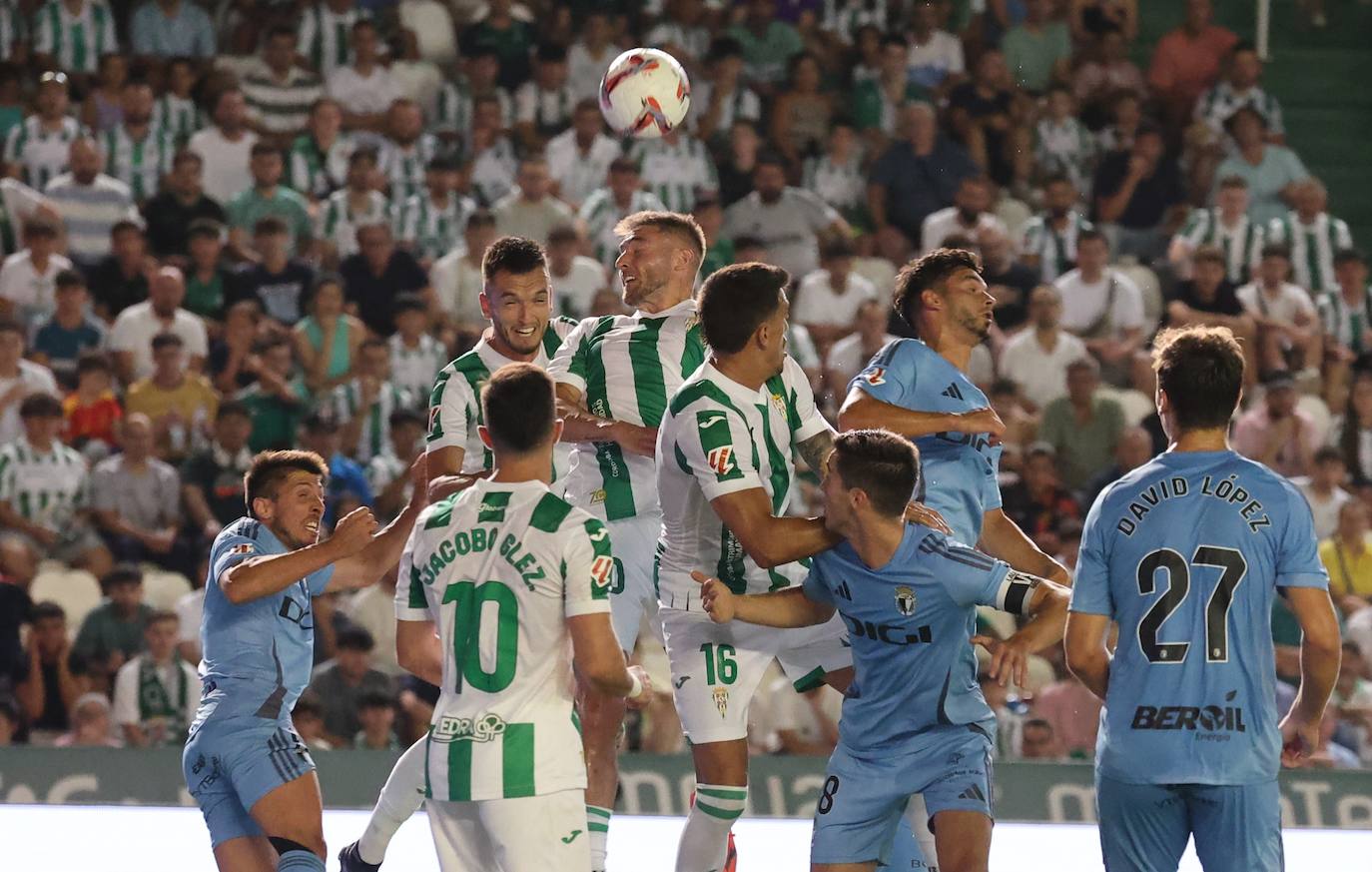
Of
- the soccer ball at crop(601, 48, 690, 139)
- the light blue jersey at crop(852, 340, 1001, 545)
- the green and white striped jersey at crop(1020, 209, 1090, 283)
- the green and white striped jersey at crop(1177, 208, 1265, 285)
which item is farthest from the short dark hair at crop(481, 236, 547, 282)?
the green and white striped jersey at crop(1177, 208, 1265, 285)

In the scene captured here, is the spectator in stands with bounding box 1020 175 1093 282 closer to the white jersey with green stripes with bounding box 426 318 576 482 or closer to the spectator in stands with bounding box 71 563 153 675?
the spectator in stands with bounding box 71 563 153 675

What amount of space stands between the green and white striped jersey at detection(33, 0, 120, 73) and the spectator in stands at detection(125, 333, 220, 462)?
3.91m

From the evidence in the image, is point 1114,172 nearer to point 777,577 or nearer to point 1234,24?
point 1234,24

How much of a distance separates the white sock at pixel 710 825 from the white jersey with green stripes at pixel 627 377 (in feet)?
3.90

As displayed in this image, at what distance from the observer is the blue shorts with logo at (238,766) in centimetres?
621

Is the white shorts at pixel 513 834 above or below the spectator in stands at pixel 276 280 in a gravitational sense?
below

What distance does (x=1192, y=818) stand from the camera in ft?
17.3

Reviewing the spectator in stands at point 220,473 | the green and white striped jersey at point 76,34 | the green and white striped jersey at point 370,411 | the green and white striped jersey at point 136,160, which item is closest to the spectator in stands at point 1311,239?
Result: the green and white striped jersey at point 370,411

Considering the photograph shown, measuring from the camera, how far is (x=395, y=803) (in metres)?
6.79

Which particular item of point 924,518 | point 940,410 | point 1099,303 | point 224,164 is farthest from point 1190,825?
point 224,164

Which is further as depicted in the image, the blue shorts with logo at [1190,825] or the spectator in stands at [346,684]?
the spectator in stands at [346,684]

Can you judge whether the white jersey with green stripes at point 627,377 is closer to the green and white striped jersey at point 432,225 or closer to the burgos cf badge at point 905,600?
the burgos cf badge at point 905,600

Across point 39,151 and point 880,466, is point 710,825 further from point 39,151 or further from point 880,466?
point 39,151

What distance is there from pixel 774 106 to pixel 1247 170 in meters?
3.59
